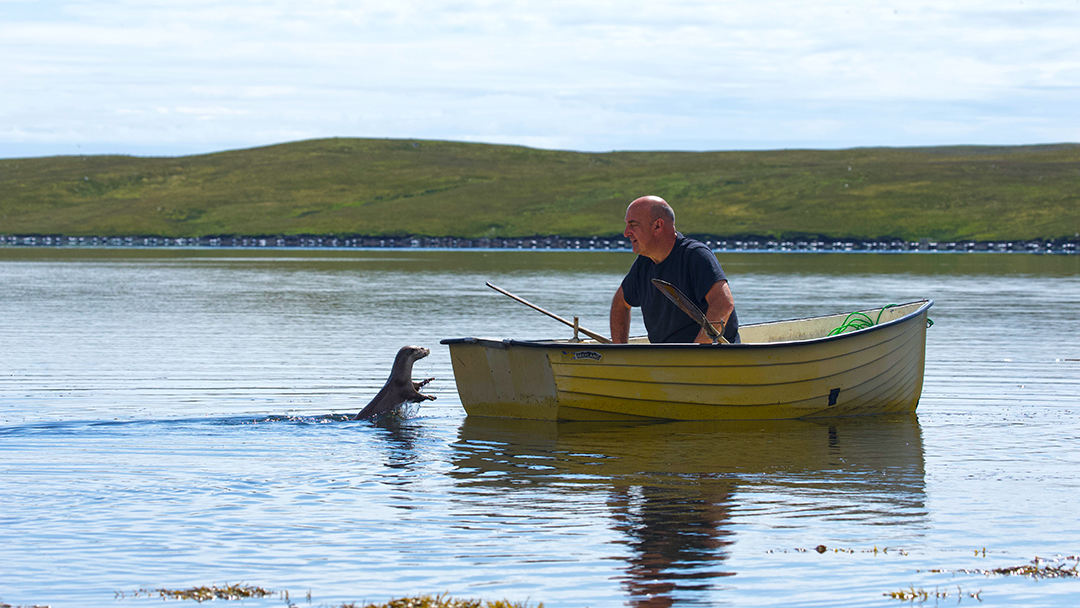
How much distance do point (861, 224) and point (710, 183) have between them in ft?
109

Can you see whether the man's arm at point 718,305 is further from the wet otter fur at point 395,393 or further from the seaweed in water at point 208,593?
the seaweed in water at point 208,593

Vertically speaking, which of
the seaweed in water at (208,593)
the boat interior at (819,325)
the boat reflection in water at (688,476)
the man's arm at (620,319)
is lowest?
the boat reflection in water at (688,476)

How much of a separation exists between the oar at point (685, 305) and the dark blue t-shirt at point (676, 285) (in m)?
0.21

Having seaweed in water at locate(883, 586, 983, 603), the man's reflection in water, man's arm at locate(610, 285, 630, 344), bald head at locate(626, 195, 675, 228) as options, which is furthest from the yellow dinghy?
seaweed in water at locate(883, 586, 983, 603)

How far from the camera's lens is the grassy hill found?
481 feet

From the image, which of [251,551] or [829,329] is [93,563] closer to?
[251,551]

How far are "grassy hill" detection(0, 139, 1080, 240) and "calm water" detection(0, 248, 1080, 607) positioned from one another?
12388cm

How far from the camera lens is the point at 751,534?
8.87 m

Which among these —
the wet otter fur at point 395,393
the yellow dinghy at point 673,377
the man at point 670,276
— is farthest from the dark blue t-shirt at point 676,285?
the wet otter fur at point 395,393

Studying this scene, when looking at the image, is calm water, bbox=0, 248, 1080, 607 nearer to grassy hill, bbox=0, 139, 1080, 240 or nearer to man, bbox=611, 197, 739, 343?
man, bbox=611, 197, 739, 343

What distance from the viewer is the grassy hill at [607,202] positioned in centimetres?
14662

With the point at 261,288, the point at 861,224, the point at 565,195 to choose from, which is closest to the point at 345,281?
the point at 261,288

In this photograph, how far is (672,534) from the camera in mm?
8852

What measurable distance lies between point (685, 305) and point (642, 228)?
95 centimetres
